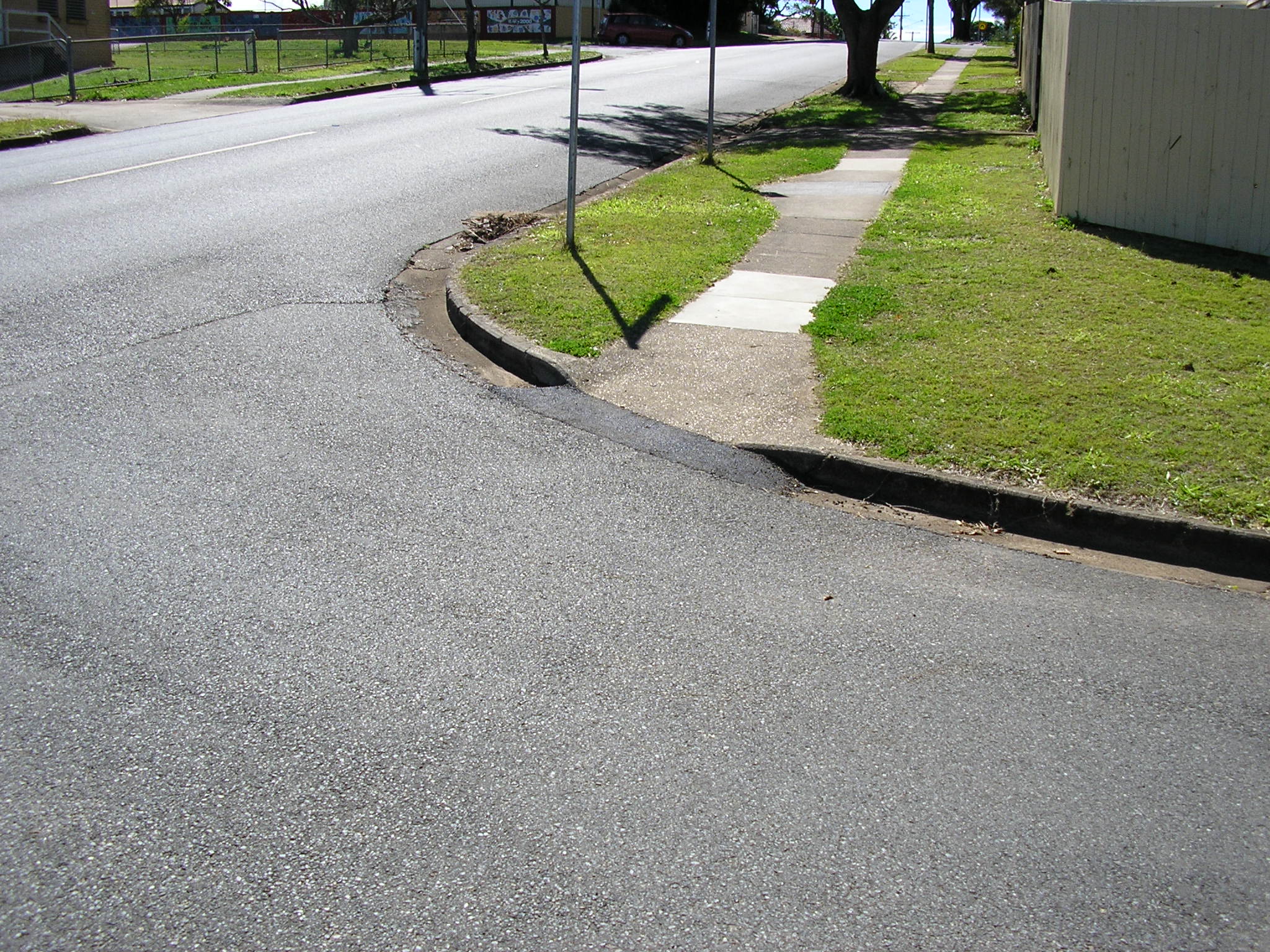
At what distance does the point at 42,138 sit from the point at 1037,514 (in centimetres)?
1740

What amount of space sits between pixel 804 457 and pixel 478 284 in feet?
12.7

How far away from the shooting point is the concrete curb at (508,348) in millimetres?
7254

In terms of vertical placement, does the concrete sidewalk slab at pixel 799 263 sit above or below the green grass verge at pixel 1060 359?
above

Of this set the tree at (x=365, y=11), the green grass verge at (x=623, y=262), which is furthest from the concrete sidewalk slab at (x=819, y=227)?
the tree at (x=365, y=11)

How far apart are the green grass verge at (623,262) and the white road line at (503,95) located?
34.1 feet

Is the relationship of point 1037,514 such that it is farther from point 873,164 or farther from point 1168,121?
point 873,164

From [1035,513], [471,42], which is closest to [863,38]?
[471,42]

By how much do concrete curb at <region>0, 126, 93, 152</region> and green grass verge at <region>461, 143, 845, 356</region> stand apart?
992cm

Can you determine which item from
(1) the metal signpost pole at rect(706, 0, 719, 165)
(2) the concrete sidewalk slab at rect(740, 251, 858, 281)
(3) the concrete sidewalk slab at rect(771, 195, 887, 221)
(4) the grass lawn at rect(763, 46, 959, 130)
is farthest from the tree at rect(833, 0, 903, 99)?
(2) the concrete sidewalk slab at rect(740, 251, 858, 281)

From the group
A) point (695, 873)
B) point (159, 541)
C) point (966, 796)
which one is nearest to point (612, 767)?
point (695, 873)

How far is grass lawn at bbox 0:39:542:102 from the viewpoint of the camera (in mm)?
26141

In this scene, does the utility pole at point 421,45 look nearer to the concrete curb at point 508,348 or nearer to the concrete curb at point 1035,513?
the concrete curb at point 508,348

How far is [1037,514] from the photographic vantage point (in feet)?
17.9

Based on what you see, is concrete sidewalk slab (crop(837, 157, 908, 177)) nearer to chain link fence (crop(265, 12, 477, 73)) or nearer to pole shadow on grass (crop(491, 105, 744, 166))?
pole shadow on grass (crop(491, 105, 744, 166))
